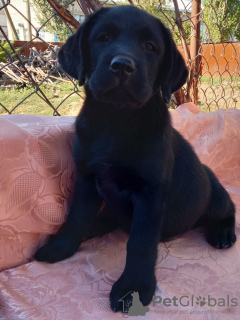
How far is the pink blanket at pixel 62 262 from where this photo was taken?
1059 mm

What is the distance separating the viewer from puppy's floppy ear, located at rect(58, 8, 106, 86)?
1.20 m

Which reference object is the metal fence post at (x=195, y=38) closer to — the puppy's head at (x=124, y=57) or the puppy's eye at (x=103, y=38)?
the puppy's head at (x=124, y=57)

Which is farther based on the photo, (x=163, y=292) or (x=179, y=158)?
(x=179, y=158)

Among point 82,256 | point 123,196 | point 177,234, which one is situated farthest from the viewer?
point 177,234

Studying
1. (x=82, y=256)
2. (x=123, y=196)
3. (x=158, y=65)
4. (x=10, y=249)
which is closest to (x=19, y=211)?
(x=10, y=249)

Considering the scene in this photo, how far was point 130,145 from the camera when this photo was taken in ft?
3.72

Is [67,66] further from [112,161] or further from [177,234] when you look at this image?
[177,234]

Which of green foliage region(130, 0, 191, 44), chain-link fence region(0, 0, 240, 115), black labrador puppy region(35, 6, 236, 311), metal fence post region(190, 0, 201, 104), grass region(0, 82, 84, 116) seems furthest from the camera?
grass region(0, 82, 84, 116)

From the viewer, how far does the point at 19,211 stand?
125 centimetres

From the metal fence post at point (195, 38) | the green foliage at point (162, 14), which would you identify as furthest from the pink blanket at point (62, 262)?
the metal fence post at point (195, 38)

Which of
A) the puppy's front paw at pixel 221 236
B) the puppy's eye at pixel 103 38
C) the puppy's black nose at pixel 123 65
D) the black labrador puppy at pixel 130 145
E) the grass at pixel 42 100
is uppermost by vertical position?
the puppy's eye at pixel 103 38

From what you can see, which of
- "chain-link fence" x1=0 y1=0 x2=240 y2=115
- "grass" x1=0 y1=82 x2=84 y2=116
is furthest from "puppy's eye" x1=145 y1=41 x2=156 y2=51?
"grass" x1=0 y1=82 x2=84 y2=116

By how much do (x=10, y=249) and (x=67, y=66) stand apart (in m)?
0.69

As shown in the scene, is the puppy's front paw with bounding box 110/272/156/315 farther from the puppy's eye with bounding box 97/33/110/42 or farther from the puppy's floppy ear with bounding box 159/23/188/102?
the puppy's eye with bounding box 97/33/110/42
